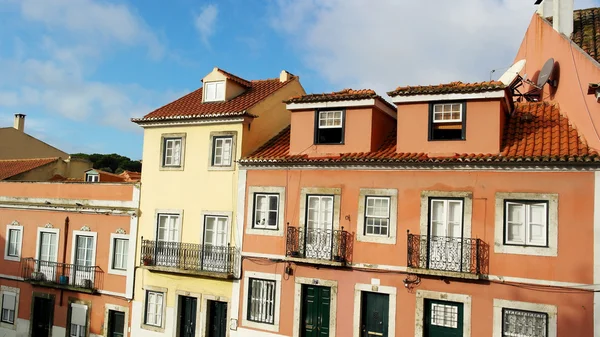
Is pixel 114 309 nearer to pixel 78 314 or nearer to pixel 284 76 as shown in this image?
pixel 78 314

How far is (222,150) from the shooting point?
18453mm

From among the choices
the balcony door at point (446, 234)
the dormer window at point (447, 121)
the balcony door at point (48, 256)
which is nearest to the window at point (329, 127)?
the dormer window at point (447, 121)

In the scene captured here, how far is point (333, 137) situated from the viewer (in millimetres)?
16984

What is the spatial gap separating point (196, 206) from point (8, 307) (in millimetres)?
10907

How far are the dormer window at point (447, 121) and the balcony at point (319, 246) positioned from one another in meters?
4.03

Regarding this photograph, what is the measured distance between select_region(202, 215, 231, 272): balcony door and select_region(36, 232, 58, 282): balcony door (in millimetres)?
7569

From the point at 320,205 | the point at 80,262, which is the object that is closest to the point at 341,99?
the point at 320,205

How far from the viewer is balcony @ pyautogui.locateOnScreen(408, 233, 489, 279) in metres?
14.0

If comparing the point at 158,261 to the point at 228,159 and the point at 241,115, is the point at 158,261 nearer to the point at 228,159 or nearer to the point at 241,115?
the point at 228,159

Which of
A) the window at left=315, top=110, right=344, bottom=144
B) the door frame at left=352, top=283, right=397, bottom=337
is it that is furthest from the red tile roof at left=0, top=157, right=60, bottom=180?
the door frame at left=352, top=283, right=397, bottom=337

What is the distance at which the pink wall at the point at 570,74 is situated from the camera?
1345 cm

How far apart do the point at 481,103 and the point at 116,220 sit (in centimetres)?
1386

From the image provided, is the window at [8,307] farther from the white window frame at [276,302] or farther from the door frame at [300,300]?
the door frame at [300,300]

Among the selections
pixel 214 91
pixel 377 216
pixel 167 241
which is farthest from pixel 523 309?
pixel 214 91
